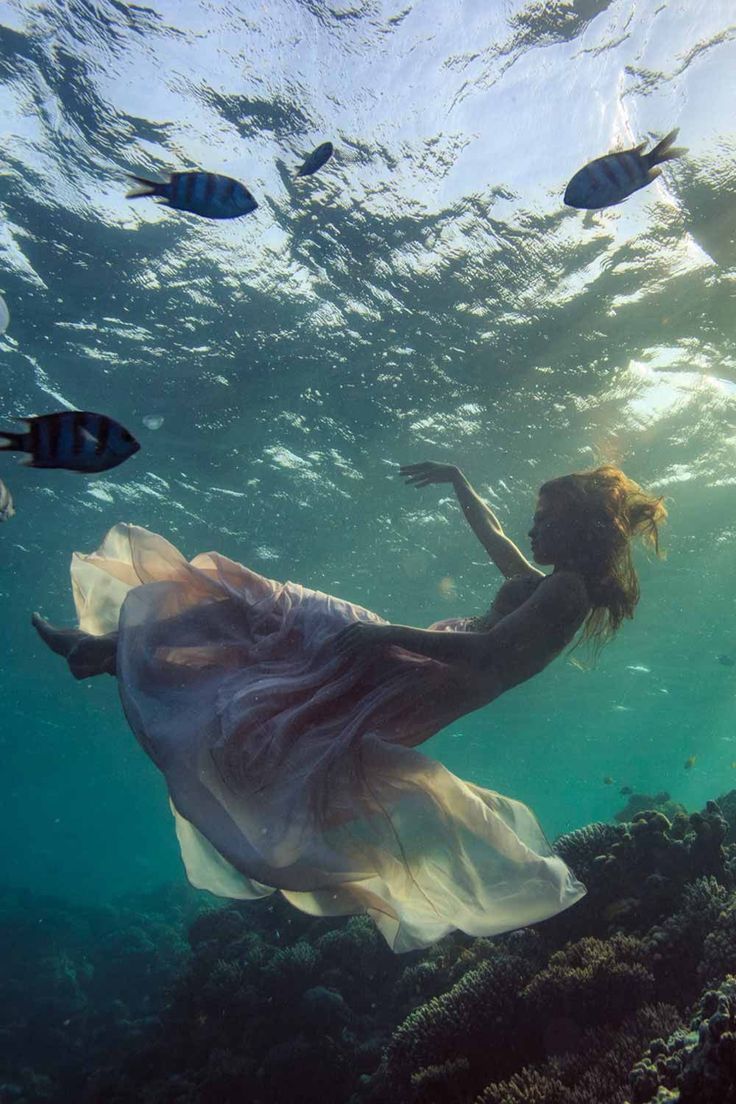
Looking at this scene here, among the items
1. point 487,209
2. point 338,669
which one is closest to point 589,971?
point 338,669

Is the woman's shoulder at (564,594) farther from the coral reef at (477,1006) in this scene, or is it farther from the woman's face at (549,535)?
the coral reef at (477,1006)

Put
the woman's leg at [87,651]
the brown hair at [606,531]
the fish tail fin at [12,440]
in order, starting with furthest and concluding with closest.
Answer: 1. the brown hair at [606,531]
2. the woman's leg at [87,651]
3. the fish tail fin at [12,440]

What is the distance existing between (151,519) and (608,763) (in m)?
56.5

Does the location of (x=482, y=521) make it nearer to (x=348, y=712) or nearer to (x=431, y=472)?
(x=431, y=472)

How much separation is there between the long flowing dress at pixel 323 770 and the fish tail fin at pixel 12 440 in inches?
55.8

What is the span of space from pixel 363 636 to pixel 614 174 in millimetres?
3617

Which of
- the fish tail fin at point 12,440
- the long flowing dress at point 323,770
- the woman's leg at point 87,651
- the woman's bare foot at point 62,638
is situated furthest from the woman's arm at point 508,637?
the fish tail fin at point 12,440

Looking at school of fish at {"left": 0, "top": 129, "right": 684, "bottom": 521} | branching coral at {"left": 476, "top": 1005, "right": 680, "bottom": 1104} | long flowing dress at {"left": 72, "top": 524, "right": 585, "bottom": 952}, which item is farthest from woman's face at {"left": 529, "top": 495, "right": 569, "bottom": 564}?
branching coral at {"left": 476, "top": 1005, "right": 680, "bottom": 1104}

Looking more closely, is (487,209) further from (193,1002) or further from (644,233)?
(193,1002)

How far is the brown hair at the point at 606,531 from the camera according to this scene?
4.58 metres

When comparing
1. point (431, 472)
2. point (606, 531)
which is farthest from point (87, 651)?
point (606, 531)

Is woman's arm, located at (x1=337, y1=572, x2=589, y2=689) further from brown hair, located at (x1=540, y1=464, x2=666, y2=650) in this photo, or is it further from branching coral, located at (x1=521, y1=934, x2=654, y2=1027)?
branching coral, located at (x1=521, y1=934, x2=654, y2=1027)

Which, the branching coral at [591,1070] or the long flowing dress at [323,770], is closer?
the long flowing dress at [323,770]

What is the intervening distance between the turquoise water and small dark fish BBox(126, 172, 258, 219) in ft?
18.7
